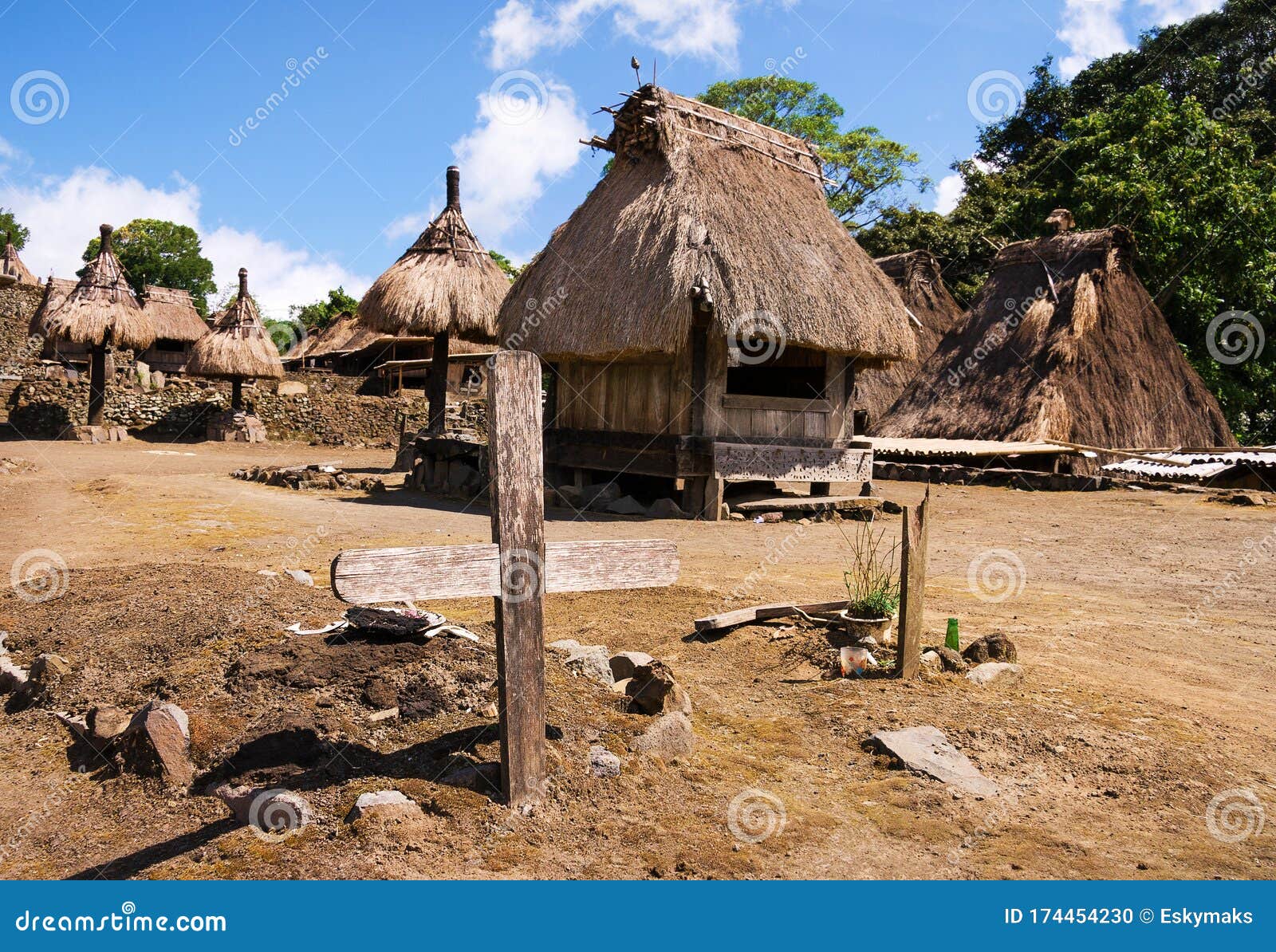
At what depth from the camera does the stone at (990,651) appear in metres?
5.01

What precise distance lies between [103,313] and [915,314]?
64.2ft

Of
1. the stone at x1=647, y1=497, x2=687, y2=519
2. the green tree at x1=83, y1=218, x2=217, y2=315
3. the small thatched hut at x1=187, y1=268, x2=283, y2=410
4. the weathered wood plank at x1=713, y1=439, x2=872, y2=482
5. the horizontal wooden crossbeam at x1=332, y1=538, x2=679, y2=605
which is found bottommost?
the stone at x1=647, y1=497, x2=687, y2=519

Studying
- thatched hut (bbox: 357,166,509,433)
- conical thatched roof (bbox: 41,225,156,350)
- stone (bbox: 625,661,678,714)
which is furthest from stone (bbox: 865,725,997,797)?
conical thatched roof (bbox: 41,225,156,350)

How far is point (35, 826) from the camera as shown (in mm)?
3395

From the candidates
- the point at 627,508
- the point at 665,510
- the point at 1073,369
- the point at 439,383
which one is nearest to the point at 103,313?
the point at 439,383

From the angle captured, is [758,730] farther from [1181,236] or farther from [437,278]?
[1181,236]

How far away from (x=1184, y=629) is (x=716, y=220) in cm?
720

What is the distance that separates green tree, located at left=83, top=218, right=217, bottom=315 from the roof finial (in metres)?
35.0

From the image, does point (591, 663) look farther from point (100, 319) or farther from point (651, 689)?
point (100, 319)

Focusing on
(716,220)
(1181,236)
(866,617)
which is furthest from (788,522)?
(1181,236)

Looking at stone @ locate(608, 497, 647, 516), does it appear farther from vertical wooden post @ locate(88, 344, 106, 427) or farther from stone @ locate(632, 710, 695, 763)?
vertical wooden post @ locate(88, 344, 106, 427)

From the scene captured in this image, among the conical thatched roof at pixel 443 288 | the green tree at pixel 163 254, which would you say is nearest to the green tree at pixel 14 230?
the green tree at pixel 163 254

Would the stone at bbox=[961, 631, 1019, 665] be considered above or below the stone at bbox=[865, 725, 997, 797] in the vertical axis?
above

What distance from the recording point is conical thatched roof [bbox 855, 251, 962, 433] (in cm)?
2150
